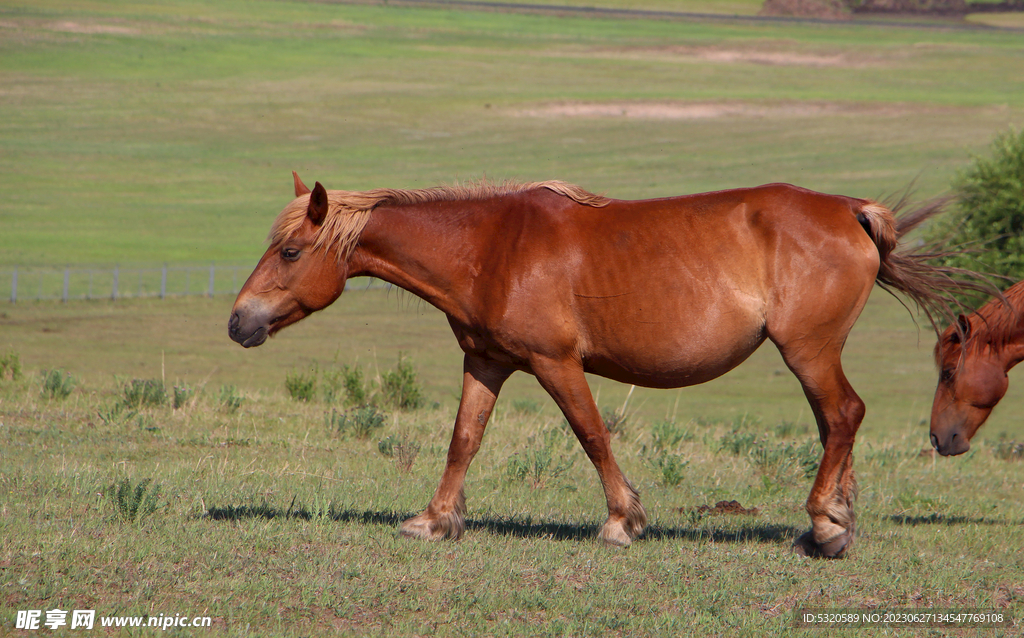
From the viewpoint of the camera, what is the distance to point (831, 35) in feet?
305

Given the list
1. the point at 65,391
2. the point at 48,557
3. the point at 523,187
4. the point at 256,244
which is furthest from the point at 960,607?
the point at 256,244

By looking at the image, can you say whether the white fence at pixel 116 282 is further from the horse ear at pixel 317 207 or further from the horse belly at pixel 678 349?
the horse belly at pixel 678 349

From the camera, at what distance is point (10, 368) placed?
13.7m

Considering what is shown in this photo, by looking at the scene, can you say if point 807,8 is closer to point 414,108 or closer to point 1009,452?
point 414,108

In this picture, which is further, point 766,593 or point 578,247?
point 578,247

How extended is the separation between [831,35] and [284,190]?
6008 centimetres

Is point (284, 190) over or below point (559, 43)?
below

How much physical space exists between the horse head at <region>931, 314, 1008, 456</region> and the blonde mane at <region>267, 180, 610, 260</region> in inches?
128

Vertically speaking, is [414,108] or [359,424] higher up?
[414,108]

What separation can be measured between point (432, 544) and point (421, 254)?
1.76 metres

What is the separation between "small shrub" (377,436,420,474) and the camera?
28.2 ft

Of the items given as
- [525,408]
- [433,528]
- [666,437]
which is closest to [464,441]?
[433,528]

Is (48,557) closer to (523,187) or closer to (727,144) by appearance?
(523,187)

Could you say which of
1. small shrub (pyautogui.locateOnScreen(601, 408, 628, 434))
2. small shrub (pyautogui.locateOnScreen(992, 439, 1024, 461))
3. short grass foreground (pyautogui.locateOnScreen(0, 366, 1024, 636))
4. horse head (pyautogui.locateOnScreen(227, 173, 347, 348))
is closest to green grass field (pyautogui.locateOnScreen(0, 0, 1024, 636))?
short grass foreground (pyautogui.locateOnScreen(0, 366, 1024, 636))
